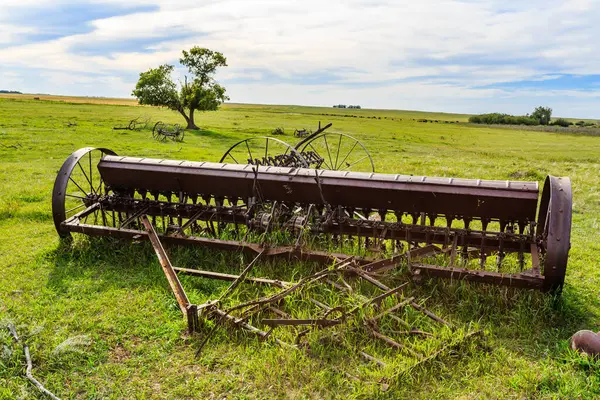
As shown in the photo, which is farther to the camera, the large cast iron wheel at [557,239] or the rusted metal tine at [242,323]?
the large cast iron wheel at [557,239]

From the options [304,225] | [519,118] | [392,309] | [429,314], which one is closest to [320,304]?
[392,309]

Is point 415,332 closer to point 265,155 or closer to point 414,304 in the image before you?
point 414,304

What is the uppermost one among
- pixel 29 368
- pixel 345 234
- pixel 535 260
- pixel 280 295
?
pixel 535 260

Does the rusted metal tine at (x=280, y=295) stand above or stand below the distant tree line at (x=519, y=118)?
below

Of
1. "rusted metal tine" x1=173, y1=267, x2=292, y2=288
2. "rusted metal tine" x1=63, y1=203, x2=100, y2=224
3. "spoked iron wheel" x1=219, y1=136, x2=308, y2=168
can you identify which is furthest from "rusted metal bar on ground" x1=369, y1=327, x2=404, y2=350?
"rusted metal tine" x1=63, y1=203, x2=100, y2=224

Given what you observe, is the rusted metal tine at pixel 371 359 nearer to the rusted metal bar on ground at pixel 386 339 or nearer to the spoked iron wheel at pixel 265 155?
the rusted metal bar on ground at pixel 386 339

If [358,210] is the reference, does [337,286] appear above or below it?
below

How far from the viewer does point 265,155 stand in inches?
423

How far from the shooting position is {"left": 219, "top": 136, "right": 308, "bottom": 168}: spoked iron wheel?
28.6 ft

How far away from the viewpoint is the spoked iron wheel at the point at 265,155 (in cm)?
871

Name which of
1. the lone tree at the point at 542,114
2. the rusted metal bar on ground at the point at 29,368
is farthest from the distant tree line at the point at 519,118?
the rusted metal bar on ground at the point at 29,368

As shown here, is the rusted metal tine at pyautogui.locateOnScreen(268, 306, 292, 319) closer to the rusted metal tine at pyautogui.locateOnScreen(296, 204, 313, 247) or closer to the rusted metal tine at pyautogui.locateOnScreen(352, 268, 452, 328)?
the rusted metal tine at pyautogui.locateOnScreen(352, 268, 452, 328)

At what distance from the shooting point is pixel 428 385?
448 centimetres

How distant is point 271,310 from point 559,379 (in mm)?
3049
